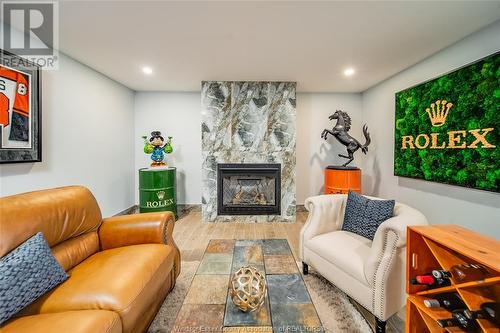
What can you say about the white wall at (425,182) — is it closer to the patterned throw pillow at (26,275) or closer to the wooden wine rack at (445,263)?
the wooden wine rack at (445,263)

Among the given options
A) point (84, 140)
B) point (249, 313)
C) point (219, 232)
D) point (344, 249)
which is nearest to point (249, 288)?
point (249, 313)

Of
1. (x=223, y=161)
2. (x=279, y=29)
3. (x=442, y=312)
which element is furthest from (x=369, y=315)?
(x=223, y=161)

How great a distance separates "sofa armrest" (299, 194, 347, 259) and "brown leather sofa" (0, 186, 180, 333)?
1.24m

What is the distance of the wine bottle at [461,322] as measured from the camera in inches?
35.0

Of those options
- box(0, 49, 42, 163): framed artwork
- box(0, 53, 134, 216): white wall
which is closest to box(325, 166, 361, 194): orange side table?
box(0, 53, 134, 216): white wall

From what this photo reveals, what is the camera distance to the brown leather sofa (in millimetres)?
980

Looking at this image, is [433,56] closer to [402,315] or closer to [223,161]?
[402,315]

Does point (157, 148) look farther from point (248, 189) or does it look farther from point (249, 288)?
point (249, 288)

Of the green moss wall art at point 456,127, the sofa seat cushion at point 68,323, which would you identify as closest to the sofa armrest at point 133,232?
the sofa seat cushion at point 68,323

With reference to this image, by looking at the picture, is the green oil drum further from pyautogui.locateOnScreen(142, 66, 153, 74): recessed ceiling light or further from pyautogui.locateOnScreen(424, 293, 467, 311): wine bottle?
pyautogui.locateOnScreen(424, 293, 467, 311): wine bottle

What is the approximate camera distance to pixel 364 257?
157 cm

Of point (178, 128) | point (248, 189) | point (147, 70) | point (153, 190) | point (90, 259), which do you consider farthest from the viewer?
point (178, 128)

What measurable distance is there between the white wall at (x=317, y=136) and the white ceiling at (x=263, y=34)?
99 centimetres

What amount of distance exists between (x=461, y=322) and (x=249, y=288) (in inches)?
40.4
